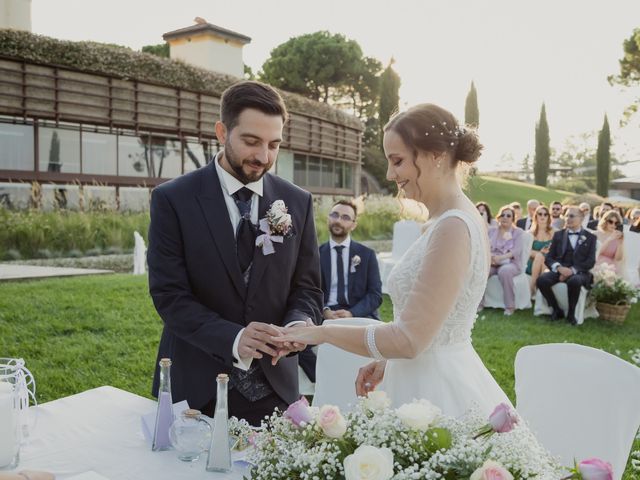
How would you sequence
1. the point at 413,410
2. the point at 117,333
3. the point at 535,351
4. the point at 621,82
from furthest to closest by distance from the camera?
the point at 621,82 → the point at 117,333 → the point at 535,351 → the point at 413,410

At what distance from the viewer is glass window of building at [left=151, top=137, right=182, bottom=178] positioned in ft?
64.1

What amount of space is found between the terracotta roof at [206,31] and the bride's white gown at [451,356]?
2673cm

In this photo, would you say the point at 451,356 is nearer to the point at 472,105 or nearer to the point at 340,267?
the point at 340,267

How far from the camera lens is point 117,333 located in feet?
23.2

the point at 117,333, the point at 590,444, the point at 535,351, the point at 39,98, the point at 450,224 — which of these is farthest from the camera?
the point at 39,98

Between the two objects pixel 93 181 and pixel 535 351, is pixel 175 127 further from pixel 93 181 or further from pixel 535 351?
pixel 535 351

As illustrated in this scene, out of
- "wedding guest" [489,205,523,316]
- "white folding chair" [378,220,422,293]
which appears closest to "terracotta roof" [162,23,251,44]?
"white folding chair" [378,220,422,293]

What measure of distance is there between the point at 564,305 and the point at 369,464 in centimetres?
930

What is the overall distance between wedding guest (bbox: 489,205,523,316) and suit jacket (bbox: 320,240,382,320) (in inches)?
172

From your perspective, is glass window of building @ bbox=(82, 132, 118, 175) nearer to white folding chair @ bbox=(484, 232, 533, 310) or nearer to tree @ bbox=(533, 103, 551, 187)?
white folding chair @ bbox=(484, 232, 533, 310)

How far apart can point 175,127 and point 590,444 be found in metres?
18.9

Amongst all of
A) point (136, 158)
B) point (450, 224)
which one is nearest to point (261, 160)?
point (450, 224)

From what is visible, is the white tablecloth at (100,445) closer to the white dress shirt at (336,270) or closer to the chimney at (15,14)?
the white dress shirt at (336,270)

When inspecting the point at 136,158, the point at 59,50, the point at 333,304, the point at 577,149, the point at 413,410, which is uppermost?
the point at 577,149
